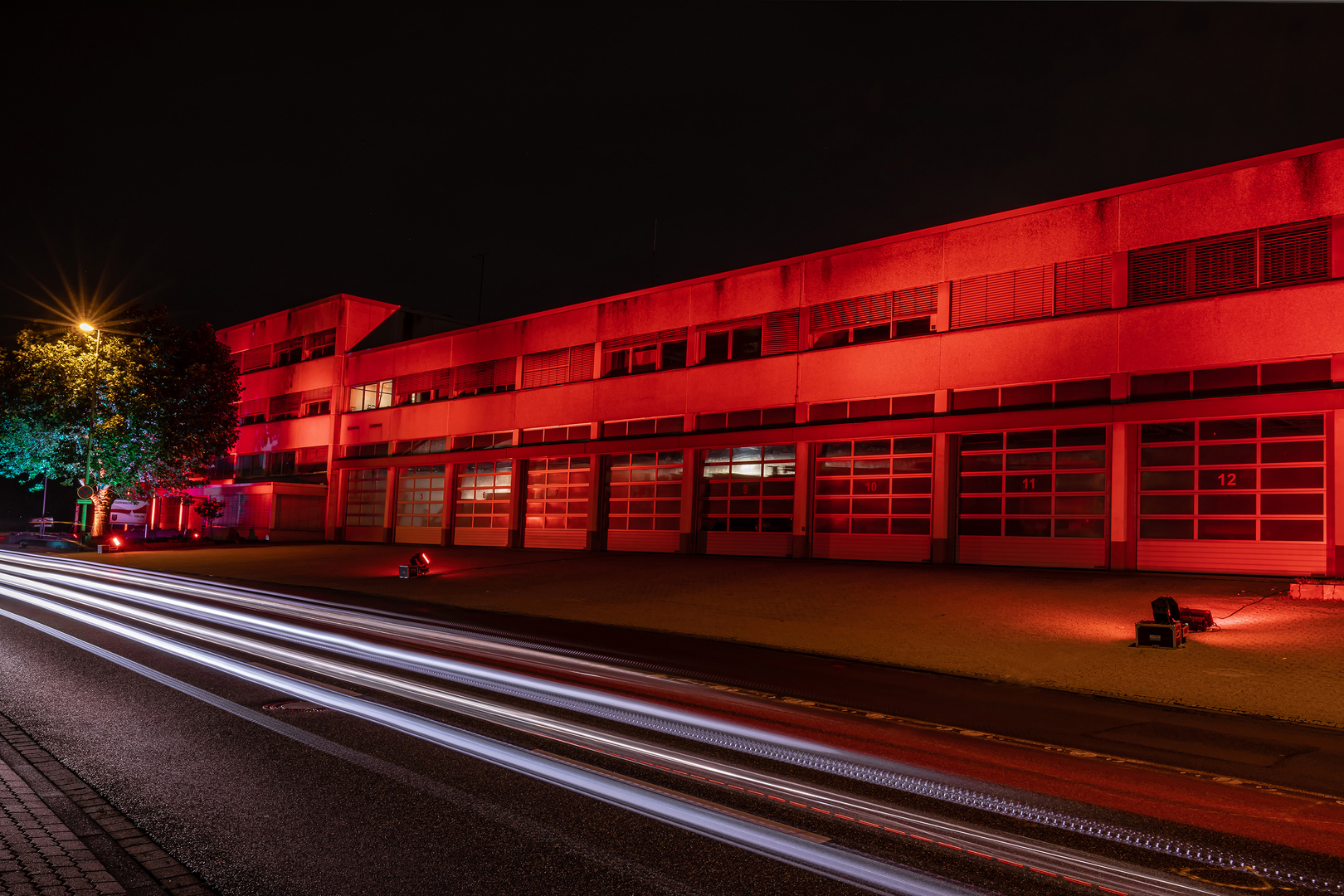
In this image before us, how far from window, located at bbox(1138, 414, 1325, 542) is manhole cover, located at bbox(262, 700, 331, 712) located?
1940 centimetres

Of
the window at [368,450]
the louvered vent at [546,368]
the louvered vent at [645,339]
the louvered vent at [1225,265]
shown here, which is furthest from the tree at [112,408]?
the louvered vent at [1225,265]

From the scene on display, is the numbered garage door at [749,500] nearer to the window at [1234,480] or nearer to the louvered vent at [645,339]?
the louvered vent at [645,339]

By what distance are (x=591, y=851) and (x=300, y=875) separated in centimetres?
129

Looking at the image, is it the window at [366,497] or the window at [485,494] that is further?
the window at [366,497]

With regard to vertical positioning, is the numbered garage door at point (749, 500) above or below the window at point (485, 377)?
below

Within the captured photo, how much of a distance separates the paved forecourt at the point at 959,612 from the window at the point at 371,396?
1663 centimetres

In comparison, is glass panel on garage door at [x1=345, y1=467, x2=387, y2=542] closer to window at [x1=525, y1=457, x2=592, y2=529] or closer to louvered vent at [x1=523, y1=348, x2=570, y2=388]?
louvered vent at [x1=523, y1=348, x2=570, y2=388]

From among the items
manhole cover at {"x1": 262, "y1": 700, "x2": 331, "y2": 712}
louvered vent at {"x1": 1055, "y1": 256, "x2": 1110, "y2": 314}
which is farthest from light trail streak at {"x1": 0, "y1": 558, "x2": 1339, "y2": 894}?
louvered vent at {"x1": 1055, "y1": 256, "x2": 1110, "y2": 314}

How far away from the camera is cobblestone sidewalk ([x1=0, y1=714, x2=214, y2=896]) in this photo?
3.80 m

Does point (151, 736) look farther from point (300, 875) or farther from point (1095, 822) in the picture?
point (1095, 822)

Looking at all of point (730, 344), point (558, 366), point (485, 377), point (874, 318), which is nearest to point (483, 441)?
point (485, 377)

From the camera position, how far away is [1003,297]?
24.1 metres

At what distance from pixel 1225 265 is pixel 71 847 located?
23485mm

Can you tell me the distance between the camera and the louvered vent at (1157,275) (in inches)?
843
